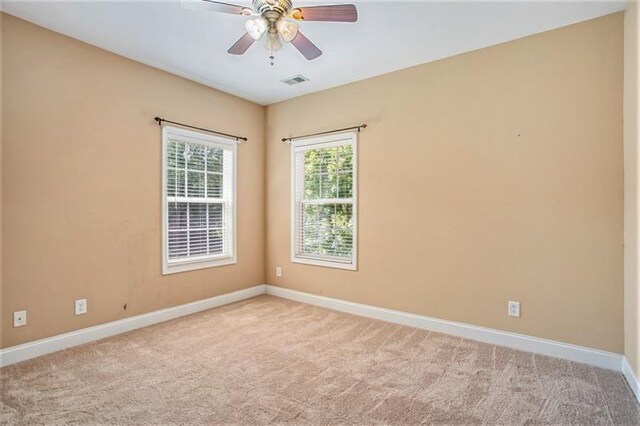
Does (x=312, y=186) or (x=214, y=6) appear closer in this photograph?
(x=214, y=6)

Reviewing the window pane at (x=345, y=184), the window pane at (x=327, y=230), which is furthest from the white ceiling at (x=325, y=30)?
the window pane at (x=327, y=230)

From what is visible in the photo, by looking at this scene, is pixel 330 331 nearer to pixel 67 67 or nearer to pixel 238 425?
pixel 238 425

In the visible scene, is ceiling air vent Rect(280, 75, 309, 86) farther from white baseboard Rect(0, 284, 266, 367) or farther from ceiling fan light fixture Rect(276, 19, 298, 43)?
white baseboard Rect(0, 284, 266, 367)

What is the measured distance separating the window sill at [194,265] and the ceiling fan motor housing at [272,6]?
2.77 meters

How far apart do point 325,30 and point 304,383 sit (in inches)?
110

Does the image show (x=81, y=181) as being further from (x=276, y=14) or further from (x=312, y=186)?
(x=312, y=186)

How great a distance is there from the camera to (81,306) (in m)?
3.13

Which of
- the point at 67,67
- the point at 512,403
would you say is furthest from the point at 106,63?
the point at 512,403

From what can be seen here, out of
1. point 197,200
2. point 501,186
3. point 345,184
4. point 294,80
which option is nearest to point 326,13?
point 294,80

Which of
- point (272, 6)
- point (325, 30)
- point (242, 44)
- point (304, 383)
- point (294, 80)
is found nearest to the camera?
point (272, 6)

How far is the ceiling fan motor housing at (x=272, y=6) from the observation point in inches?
83.0

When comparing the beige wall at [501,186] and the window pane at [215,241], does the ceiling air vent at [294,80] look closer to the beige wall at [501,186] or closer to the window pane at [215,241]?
the beige wall at [501,186]

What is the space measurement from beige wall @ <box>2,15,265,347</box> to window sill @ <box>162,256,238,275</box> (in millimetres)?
76

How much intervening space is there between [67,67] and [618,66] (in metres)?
4.52
